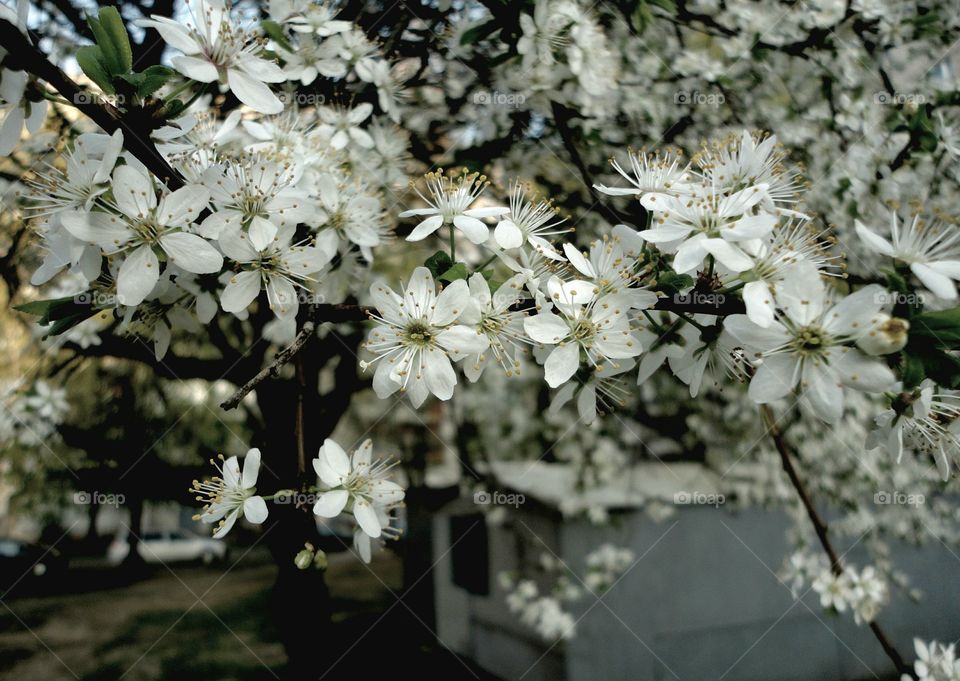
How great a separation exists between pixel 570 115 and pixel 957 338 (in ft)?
4.53

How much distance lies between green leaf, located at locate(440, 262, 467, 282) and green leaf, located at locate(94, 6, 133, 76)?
50 cm

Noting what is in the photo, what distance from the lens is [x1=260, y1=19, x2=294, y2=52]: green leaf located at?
133 cm

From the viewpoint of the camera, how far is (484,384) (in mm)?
5676

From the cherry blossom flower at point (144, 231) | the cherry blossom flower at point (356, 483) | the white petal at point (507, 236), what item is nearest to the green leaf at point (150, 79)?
the cherry blossom flower at point (144, 231)

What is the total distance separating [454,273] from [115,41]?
1.80 ft

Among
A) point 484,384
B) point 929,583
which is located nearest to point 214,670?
point 484,384

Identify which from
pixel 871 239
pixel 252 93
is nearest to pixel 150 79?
pixel 252 93

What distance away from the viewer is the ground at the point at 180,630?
409 cm

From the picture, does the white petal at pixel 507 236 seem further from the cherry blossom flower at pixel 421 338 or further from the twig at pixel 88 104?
the twig at pixel 88 104

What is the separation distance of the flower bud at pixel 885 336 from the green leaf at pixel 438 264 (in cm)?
55

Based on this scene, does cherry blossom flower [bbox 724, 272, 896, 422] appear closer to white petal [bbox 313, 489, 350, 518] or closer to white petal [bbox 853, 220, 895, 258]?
white petal [bbox 853, 220, 895, 258]

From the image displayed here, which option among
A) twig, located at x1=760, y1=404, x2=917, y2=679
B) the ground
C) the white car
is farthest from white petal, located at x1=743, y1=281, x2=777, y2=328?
the white car

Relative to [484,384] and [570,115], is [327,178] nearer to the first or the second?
[570,115]

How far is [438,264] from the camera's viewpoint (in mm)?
955
